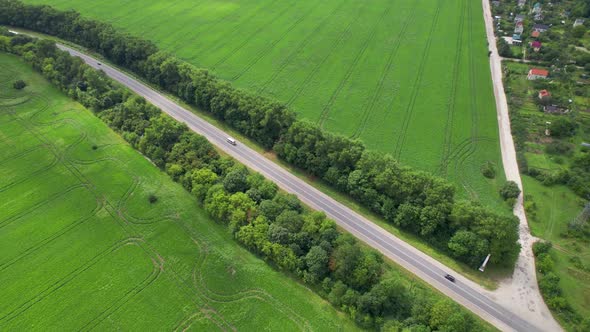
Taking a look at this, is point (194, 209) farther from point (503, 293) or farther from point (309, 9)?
point (309, 9)

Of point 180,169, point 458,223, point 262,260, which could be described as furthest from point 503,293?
point 180,169

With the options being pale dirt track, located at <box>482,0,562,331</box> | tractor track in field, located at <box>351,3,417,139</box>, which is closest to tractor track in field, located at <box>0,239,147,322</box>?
tractor track in field, located at <box>351,3,417,139</box>

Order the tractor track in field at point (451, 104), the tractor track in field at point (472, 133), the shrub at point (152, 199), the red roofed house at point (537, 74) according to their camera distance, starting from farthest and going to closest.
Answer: the red roofed house at point (537, 74)
the tractor track in field at point (451, 104)
the tractor track in field at point (472, 133)
the shrub at point (152, 199)

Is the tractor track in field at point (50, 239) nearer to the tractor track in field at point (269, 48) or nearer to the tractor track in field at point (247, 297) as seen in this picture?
the tractor track in field at point (247, 297)

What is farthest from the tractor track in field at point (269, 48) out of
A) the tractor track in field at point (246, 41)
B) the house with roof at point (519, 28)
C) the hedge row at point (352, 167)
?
the house with roof at point (519, 28)

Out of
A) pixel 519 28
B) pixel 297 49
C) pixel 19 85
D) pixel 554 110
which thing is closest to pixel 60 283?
pixel 19 85
